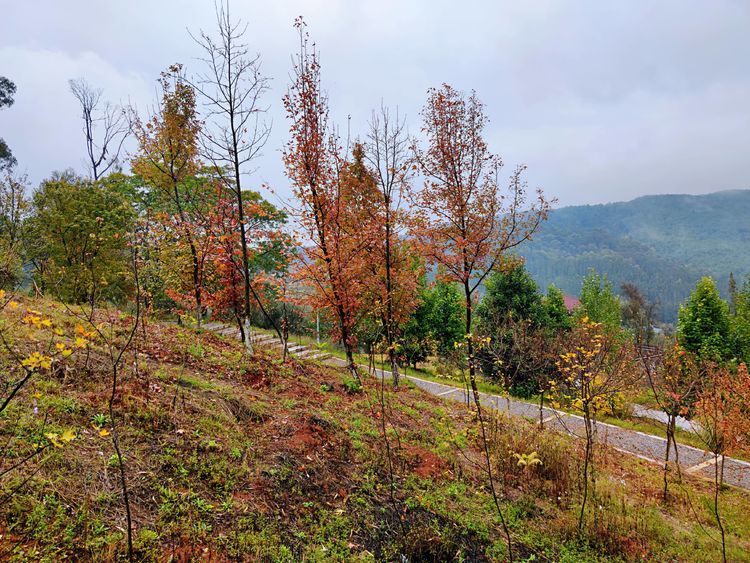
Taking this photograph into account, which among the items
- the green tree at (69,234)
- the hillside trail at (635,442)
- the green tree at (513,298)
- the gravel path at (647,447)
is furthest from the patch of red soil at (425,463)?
the green tree at (513,298)

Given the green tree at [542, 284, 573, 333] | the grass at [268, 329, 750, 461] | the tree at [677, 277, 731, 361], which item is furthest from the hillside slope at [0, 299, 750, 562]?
the tree at [677, 277, 731, 361]

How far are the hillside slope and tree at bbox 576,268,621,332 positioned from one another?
20.8 metres

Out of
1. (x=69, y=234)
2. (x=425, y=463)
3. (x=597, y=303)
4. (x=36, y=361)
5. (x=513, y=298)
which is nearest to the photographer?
(x=36, y=361)

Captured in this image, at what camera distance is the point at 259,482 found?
4.25 m

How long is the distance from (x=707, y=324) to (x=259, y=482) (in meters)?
21.5

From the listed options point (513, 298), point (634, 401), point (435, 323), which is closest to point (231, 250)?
point (513, 298)

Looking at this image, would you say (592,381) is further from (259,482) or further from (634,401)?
(634,401)

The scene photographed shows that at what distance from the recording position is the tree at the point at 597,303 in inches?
1036

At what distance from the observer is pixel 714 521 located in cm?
621

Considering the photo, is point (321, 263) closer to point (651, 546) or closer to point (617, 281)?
point (651, 546)

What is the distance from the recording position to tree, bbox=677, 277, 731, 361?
17344 millimetres

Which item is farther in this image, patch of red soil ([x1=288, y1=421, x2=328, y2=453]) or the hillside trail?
the hillside trail

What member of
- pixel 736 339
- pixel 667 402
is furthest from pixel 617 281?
pixel 667 402

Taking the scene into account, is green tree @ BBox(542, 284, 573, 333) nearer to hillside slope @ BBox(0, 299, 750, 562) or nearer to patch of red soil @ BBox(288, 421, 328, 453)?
hillside slope @ BBox(0, 299, 750, 562)
